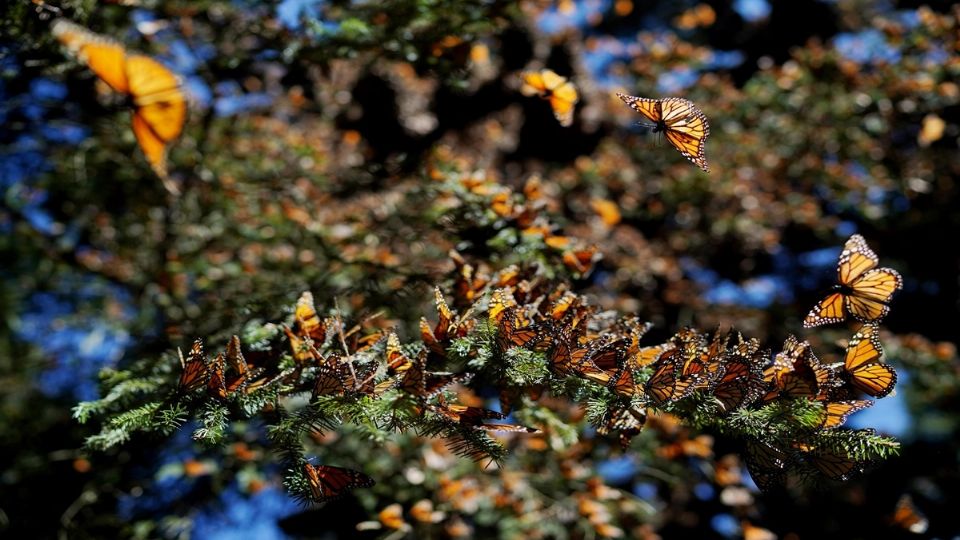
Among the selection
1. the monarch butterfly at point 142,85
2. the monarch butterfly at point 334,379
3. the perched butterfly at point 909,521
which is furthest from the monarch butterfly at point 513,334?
the perched butterfly at point 909,521

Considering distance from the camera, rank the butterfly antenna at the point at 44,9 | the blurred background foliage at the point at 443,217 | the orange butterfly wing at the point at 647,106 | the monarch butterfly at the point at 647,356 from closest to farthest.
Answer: the monarch butterfly at the point at 647,356 → the orange butterfly wing at the point at 647,106 → the butterfly antenna at the point at 44,9 → the blurred background foliage at the point at 443,217

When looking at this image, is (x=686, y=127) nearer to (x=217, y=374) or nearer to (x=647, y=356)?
(x=647, y=356)

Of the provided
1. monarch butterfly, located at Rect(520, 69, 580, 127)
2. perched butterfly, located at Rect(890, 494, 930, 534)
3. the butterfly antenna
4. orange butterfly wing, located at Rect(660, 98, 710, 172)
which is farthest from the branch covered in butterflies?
perched butterfly, located at Rect(890, 494, 930, 534)

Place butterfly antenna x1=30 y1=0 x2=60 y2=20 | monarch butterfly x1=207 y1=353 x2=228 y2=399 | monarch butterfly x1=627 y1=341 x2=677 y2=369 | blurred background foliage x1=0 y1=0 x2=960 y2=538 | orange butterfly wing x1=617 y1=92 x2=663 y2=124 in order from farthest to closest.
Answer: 1. blurred background foliage x1=0 y1=0 x2=960 y2=538
2. butterfly antenna x1=30 y1=0 x2=60 y2=20
3. orange butterfly wing x1=617 y1=92 x2=663 y2=124
4. monarch butterfly x1=627 y1=341 x2=677 y2=369
5. monarch butterfly x1=207 y1=353 x2=228 y2=399

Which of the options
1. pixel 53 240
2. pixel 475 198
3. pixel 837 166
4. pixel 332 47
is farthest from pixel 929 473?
pixel 53 240

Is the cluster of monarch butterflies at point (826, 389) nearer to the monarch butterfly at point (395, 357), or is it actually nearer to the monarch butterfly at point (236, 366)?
the monarch butterfly at point (395, 357)

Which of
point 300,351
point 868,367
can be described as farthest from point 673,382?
point 300,351

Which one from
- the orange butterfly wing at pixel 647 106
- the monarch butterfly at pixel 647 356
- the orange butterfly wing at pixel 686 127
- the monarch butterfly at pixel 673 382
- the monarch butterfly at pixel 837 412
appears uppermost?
the orange butterfly wing at pixel 647 106

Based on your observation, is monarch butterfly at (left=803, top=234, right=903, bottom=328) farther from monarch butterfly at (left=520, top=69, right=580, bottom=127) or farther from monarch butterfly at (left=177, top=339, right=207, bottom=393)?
monarch butterfly at (left=177, top=339, right=207, bottom=393)
